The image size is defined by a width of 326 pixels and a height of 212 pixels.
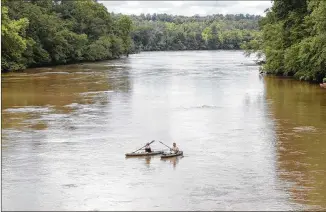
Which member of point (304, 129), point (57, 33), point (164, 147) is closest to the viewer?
point (164, 147)

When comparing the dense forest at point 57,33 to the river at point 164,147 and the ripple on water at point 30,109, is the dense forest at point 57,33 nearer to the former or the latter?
the river at point 164,147

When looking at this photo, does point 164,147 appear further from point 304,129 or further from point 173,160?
point 304,129

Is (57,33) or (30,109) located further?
(57,33)

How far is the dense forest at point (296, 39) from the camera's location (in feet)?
155

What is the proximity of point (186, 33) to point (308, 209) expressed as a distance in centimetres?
18354

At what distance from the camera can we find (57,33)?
8725 centimetres

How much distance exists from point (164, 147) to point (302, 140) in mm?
6696

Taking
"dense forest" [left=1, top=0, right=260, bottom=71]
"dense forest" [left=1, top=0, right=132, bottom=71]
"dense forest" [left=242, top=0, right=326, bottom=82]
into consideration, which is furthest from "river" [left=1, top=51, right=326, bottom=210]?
"dense forest" [left=1, top=0, right=132, bottom=71]

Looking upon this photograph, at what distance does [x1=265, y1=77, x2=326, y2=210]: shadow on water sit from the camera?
64.4 feet

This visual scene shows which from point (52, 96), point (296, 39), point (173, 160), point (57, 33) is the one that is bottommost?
point (173, 160)

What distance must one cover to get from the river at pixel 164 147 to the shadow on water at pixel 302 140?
45mm

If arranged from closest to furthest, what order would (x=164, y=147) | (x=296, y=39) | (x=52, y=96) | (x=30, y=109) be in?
(x=164, y=147)
(x=30, y=109)
(x=52, y=96)
(x=296, y=39)

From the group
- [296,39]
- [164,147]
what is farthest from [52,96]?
[296,39]

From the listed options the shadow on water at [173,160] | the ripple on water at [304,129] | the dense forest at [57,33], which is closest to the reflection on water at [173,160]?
the shadow on water at [173,160]
